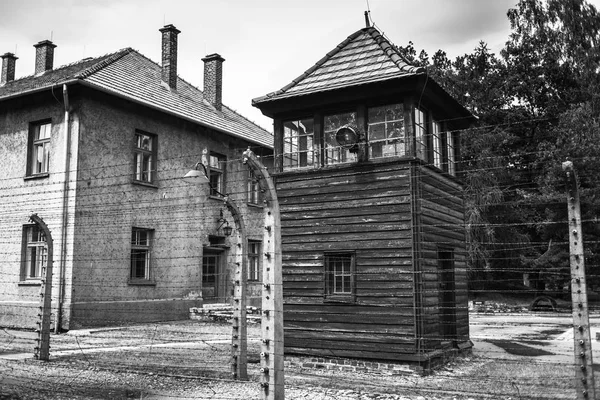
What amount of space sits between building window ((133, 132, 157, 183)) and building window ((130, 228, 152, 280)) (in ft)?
6.11

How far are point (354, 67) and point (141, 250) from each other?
37.3 ft

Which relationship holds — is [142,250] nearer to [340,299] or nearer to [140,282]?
[140,282]

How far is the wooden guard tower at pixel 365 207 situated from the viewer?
11227mm

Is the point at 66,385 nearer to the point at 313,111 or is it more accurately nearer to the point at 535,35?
the point at 313,111

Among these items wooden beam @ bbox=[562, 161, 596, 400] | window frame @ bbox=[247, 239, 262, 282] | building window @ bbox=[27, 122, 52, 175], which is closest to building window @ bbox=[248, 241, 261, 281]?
window frame @ bbox=[247, 239, 262, 282]

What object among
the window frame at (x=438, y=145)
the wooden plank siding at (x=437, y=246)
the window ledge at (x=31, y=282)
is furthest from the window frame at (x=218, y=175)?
the wooden plank siding at (x=437, y=246)

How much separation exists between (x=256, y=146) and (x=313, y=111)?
13.7 meters

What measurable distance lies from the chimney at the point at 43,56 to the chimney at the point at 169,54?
4.52 meters

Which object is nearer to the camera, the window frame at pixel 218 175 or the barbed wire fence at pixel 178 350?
the barbed wire fence at pixel 178 350

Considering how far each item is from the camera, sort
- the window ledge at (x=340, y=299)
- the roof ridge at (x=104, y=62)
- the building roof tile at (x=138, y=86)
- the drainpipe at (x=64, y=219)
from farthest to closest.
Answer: the building roof tile at (x=138, y=86), the roof ridge at (x=104, y=62), the drainpipe at (x=64, y=219), the window ledge at (x=340, y=299)

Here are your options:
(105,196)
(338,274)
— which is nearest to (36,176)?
(105,196)

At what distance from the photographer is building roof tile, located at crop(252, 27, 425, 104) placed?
11.9 metres

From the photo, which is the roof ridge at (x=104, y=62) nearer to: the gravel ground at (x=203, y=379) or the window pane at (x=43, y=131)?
the window pane at (x=43, y=131)

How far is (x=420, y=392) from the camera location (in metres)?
9.20
